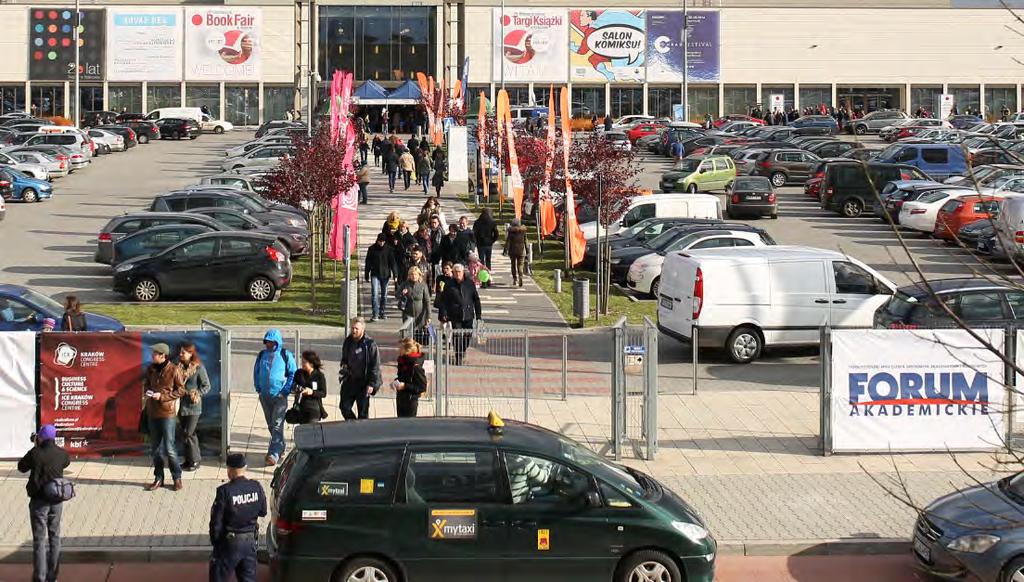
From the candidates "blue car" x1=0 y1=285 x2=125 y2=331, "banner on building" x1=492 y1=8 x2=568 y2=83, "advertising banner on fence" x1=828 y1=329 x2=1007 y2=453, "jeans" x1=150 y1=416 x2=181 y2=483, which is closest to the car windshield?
"jeans" x1=150 y1=416 x2=181 y2=483

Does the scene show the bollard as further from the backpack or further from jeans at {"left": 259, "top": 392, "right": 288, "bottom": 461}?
the backpack

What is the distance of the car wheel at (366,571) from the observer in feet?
36.9

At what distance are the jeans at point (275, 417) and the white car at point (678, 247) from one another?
538 inches

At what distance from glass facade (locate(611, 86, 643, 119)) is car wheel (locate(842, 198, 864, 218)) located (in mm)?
45794

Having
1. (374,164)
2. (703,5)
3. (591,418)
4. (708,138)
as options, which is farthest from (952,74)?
(591,418)

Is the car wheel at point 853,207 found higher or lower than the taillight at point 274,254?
higher

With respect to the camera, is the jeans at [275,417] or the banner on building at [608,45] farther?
the banner on building at [608,45]

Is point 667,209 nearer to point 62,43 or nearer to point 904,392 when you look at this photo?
point 904,392

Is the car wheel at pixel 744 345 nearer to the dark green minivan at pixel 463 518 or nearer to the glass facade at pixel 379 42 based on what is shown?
the dark green minivan at pixel 463 518

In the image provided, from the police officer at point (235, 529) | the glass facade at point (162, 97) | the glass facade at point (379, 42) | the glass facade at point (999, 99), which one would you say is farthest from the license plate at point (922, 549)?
the glass facade at point (999, 99)

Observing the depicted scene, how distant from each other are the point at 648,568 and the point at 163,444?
5.78 meters

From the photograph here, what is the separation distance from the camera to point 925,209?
3828 cm

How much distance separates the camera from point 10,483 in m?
15.1

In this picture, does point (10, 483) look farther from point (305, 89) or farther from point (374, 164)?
point (305, 89)
